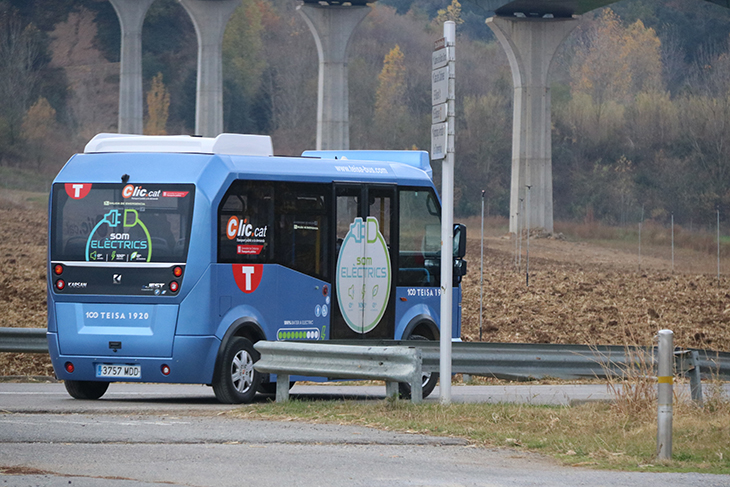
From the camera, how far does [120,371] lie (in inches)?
511

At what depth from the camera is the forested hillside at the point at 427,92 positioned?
2997 inches

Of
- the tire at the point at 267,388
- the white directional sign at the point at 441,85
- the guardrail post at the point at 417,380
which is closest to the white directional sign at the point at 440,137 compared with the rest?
the white directional sign at the point at 441,85

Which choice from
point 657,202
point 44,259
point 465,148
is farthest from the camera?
point 465,148

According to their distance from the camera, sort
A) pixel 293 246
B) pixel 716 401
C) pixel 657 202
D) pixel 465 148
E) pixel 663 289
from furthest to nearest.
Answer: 1. pixel 465 148
2. pixel 657 202
3. pixel 663 289
4. pixel 293 246
5. pixel 716 401

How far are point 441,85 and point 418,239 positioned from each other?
3.40 m

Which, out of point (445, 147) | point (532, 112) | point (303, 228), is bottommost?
point (303, 228)

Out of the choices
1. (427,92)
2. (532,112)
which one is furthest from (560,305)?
(427,92)

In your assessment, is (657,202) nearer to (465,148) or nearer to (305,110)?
(465,148)

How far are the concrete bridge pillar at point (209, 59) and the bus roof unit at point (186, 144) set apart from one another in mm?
45826

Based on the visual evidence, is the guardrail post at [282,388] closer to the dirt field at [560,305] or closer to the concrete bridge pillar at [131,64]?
the dirt field at [560,305]

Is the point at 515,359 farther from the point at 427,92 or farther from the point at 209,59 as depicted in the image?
the point at 427,92

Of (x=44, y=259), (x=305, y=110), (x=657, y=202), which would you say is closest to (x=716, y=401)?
(x=44, y=259)

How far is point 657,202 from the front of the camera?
75312mm

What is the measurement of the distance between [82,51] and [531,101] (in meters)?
38.9
